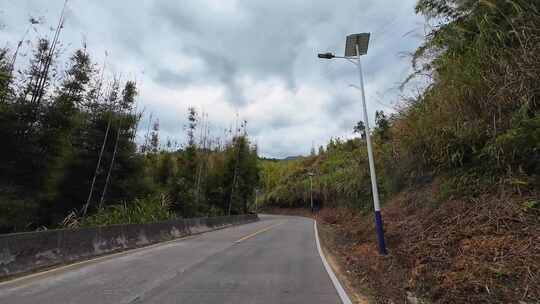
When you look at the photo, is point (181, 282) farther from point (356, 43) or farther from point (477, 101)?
point (356, 43)

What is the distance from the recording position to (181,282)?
604 centimetres

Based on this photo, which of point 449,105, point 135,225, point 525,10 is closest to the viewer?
point 525,10

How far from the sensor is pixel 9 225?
34.3 ft

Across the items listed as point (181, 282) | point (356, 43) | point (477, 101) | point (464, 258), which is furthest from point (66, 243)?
point (477, 101)

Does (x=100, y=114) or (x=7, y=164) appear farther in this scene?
(x=100, y=114)

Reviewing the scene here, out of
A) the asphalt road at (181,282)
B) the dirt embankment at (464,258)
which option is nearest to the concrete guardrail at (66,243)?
the asphalt road at (181,282)

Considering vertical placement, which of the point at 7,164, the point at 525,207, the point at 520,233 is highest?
the point at 7,164

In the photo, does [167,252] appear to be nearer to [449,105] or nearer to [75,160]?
[75,160]

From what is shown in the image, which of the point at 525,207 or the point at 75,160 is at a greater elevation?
the point at 75,160

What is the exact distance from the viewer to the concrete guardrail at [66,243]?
7.00m

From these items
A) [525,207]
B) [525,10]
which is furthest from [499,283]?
[525,10]

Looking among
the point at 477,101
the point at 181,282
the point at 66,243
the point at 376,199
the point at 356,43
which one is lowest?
the point at 181,282

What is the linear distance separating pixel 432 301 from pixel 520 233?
183 cm

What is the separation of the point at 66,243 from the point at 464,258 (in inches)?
374
